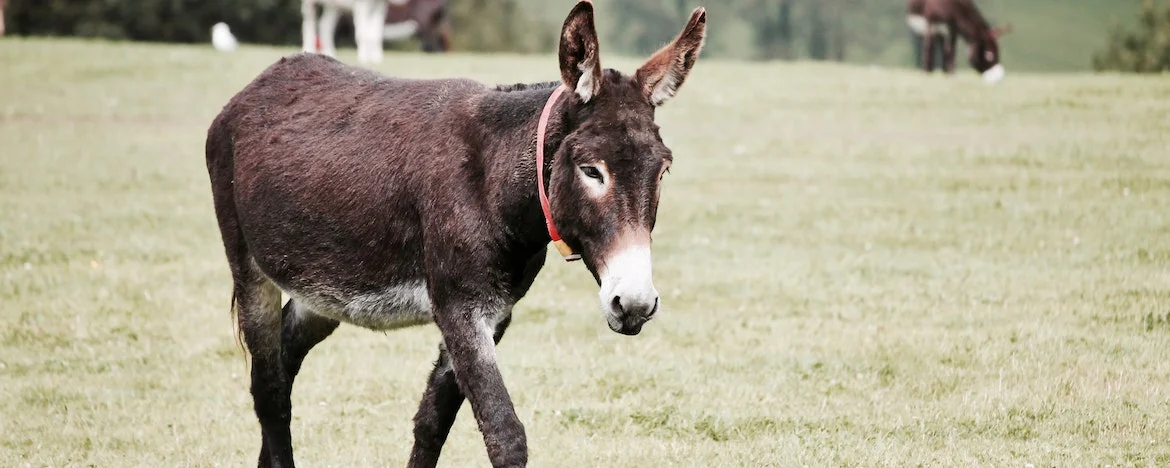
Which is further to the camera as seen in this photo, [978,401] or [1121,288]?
[1121,288]

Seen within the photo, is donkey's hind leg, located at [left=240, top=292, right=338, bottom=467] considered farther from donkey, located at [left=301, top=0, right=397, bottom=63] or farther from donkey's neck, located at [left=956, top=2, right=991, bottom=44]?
donkey's neck, located at [left=956, top=2, right=991, bottom=44]

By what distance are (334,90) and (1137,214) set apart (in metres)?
10.6

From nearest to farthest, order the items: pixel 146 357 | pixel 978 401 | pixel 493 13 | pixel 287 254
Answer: pixel 287 254 < pixel 978 401 < pixel 146 357 < pixel 493 13

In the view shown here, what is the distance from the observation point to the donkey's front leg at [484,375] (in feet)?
16.8

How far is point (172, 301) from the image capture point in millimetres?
11336

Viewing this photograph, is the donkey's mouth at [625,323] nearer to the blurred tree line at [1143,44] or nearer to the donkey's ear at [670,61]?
the donkey's ear at [670,61]

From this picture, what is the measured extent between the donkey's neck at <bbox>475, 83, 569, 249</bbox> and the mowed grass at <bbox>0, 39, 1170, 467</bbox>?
2241mm

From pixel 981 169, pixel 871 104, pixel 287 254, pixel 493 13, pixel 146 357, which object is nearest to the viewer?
pixel 287 254

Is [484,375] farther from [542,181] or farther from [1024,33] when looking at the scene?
[1024,33]

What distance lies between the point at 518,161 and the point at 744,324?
555 cm

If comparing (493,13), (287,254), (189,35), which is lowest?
(493,13)

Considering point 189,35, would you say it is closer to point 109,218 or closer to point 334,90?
point 109,218

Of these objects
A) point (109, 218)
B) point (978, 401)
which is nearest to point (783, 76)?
point (109, 218)

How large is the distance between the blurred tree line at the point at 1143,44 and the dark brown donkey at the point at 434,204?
181ft
